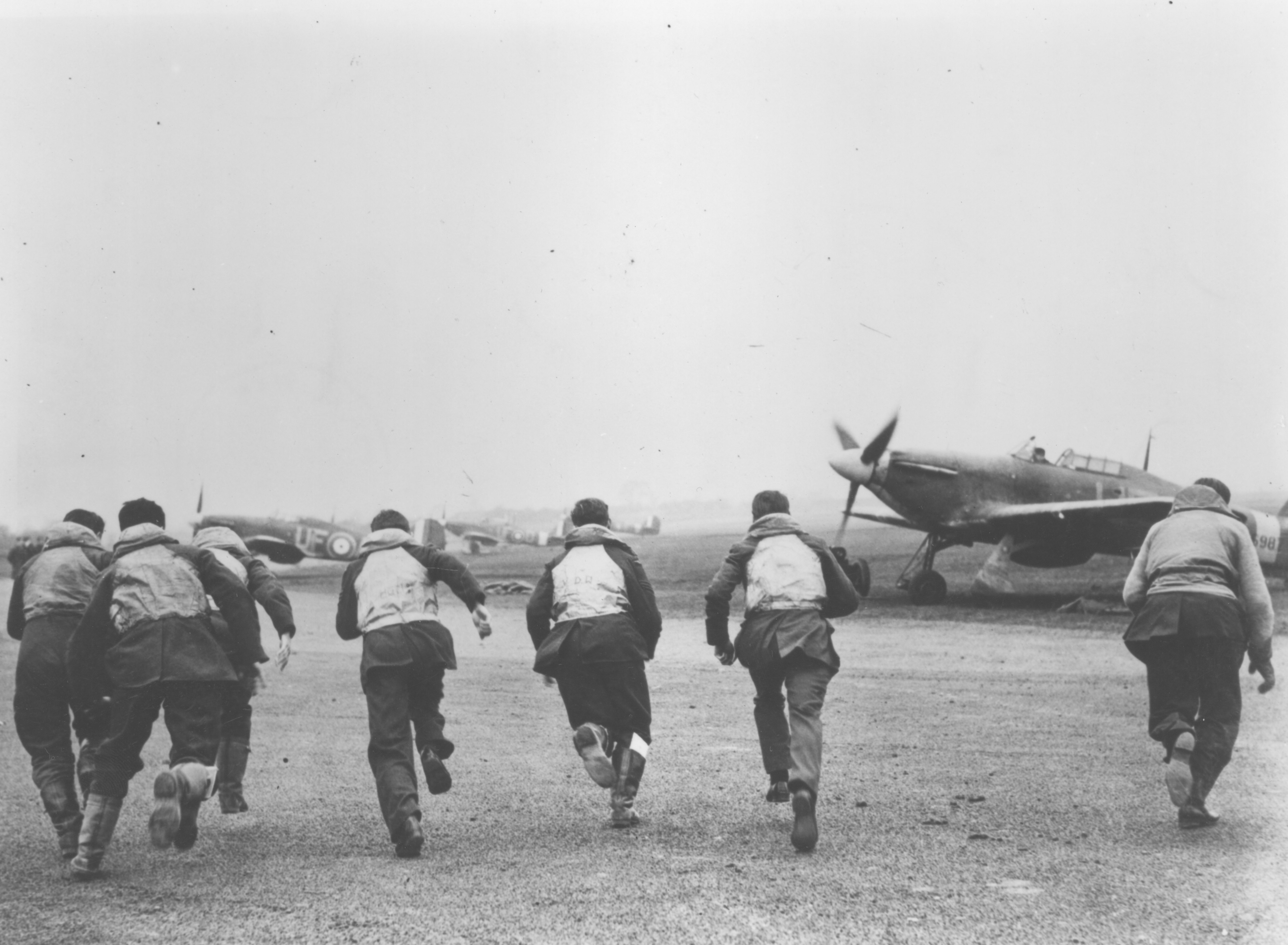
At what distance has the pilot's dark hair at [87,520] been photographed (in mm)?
6512

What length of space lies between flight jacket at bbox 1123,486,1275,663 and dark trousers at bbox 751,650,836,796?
5.68ft

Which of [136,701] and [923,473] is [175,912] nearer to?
[136,701]

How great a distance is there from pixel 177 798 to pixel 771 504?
3.39 meters


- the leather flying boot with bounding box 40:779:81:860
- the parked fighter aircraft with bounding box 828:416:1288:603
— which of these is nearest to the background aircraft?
the parked fighter aircraft with bounding box 828:416:1288:603

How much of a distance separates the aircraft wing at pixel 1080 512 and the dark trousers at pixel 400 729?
1903 cm

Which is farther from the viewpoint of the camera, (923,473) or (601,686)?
(923,473)

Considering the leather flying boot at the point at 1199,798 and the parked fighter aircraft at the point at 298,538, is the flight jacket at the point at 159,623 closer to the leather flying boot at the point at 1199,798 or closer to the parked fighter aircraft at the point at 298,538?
the leather flying boot at the point at 1199,798

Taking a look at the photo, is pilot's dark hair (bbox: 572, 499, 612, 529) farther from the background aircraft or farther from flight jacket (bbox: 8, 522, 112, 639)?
the background aircraft

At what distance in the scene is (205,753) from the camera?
18.0ft

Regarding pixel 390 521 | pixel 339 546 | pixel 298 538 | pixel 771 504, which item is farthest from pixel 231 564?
pixel 339 546

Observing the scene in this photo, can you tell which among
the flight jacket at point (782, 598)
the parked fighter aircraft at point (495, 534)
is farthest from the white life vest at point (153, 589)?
the parked fighter aircraft at point (495, 534)

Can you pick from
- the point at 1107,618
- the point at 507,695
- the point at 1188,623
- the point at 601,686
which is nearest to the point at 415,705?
the point at 601,686

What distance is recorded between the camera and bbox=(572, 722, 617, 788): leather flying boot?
5.94 metres

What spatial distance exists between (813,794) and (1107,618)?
1797 centimetres
